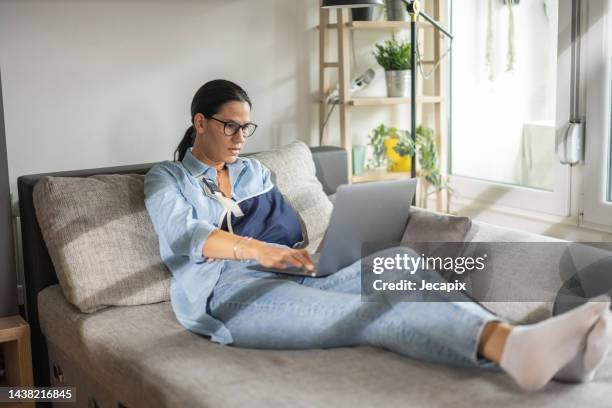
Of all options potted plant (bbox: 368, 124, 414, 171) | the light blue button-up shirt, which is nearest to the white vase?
potted plant (bbox: 368, 124, 414, 171)

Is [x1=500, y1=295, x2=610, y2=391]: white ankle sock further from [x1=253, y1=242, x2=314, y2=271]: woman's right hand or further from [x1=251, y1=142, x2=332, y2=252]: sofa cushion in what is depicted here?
[x1=251, y1=142, x2=332, y2=252]: sofa cushion

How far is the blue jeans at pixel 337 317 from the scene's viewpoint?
1.72 metres

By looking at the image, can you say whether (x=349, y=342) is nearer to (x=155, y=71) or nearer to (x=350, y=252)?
(x=350, y=252)

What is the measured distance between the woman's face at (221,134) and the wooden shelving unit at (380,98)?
3.18 ft

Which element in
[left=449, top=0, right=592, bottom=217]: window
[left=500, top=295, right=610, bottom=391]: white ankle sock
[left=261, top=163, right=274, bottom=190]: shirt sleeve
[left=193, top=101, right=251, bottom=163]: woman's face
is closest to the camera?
[left=500, top=295, right=610, bottom=391]: white ankle sock

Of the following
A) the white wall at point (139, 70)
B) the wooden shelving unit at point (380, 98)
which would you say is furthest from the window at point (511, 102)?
the white wall at point (139, 70)

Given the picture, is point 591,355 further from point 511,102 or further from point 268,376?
point 511,102

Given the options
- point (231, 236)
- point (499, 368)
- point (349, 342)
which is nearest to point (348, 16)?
point (231, 236)

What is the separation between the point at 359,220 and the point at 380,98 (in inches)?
61.2

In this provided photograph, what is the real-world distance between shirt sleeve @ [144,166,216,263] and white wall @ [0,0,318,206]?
0.75 meters

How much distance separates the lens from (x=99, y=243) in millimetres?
2303

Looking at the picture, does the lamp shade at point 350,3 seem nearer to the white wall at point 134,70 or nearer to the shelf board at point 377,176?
the white wall at point 134,70

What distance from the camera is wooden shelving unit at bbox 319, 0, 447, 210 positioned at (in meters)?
3.26

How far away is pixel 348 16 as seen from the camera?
11.0 feet
